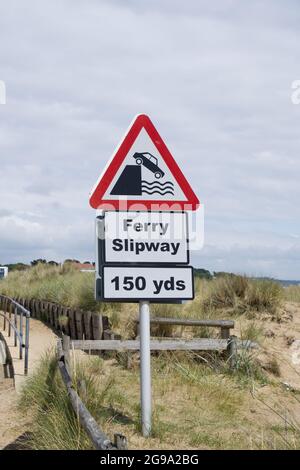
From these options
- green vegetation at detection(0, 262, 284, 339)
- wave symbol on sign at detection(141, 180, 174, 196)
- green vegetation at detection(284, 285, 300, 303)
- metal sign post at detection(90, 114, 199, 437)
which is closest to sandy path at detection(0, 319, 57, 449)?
green vegetation at detection(0, 262, 284, 339)

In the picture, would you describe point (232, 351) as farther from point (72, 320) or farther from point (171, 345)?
point (72, 320)

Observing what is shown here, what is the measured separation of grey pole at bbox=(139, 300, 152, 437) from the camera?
18.8 feet

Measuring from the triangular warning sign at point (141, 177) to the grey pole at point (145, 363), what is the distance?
0.95 m

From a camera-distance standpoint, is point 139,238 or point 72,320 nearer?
point 139,238

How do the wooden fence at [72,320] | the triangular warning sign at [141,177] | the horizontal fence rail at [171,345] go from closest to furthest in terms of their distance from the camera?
the triangular warning sign at [141,177] < the horizontal fence rail at [171,345] < the wooden fence at [72,320]

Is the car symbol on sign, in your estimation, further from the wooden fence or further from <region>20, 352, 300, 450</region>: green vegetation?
the wooden fence

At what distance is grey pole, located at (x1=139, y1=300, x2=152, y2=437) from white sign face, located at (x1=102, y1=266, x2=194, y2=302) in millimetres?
122

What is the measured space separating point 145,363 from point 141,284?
2.34 ft

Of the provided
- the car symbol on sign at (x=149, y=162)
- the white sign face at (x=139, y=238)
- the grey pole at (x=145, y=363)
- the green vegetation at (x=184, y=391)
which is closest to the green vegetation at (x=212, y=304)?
the green vegetation at (x=184, y=391)

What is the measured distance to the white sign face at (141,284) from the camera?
19.0ft

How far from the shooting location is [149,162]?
5.79 m

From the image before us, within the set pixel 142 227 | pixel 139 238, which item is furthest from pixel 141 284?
pixel 142 227

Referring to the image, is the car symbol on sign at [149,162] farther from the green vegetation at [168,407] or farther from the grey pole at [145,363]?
the green vegetation at [168,407]
